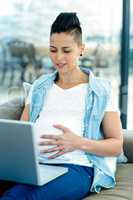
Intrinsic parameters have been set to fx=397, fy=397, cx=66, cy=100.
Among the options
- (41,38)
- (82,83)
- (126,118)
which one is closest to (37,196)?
(82,83)

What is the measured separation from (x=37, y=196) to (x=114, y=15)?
7.86 feet

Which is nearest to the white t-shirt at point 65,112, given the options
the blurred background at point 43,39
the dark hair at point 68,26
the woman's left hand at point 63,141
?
the woman's left hand at point 63,141

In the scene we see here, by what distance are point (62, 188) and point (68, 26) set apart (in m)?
0.73

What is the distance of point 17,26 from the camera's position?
144 inches

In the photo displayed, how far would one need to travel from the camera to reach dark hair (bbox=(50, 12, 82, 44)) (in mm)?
1815

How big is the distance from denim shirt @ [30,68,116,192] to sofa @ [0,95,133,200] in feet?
0.15

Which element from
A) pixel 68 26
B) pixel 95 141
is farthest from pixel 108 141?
pixel 68 26

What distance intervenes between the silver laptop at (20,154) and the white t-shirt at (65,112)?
0.84ft

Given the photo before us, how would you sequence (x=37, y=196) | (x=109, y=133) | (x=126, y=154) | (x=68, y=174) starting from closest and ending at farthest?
1. (x=37, y=196)
2. (x=68, y=174)
3. (x=109, y=133)
4. (x=126, y=154)

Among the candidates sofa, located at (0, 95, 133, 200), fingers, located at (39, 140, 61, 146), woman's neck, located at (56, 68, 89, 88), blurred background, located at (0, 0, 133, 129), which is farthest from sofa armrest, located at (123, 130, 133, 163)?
blurred background, located at (0, 0, 133, 129)

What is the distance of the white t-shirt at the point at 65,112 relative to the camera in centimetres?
176

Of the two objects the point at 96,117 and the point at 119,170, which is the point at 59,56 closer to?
the point at 96,117

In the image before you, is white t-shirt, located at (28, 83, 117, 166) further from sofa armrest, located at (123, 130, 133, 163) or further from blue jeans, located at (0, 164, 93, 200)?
sofa armrest, located at (123, 130, 133, 163)

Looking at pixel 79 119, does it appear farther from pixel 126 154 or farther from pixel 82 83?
pixel 126 154
